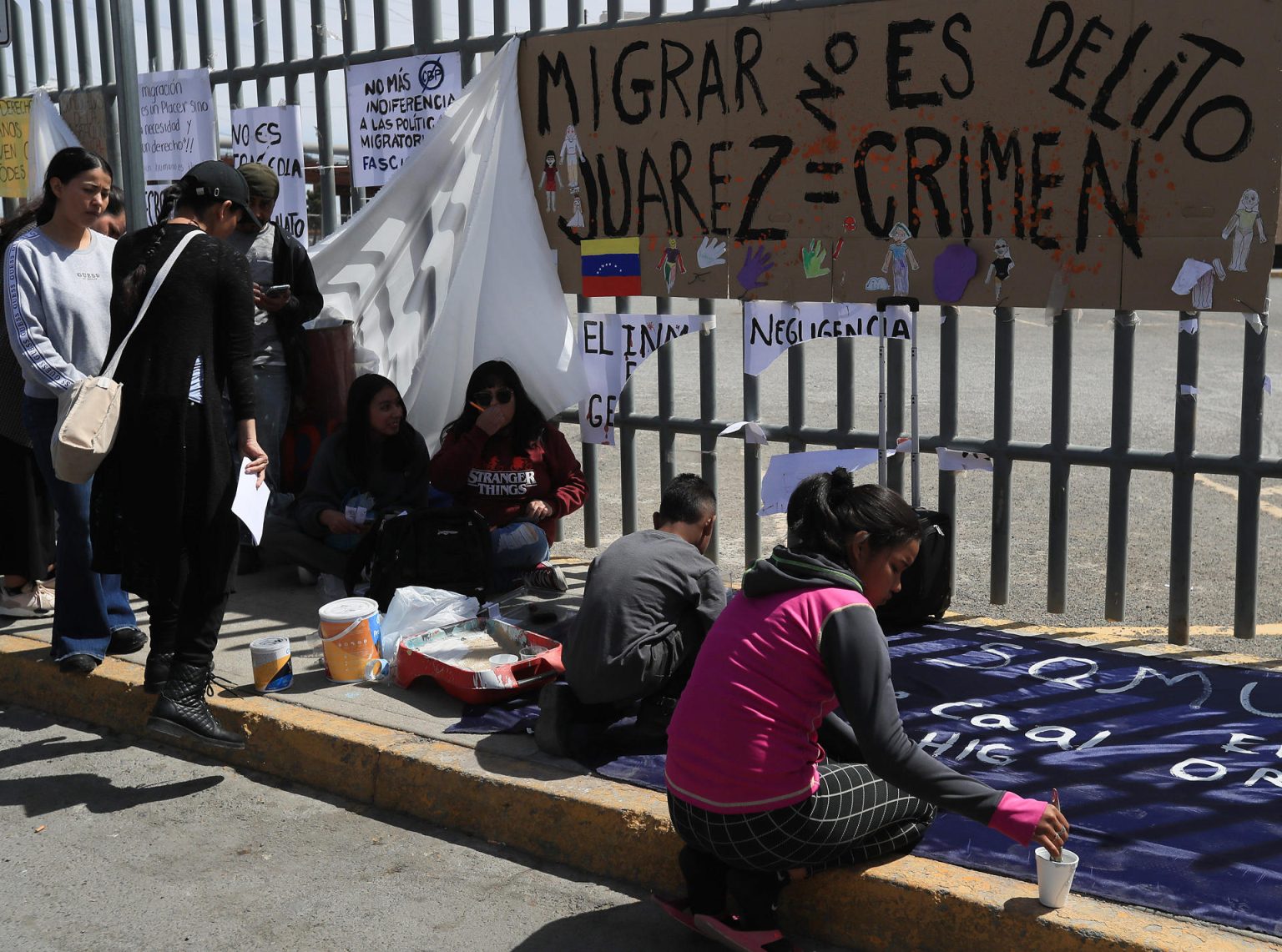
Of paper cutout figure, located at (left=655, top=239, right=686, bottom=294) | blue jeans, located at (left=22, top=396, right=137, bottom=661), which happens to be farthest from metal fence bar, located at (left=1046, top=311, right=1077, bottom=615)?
blue jeans, located at (left=22, top=396, right=137, bottom=661)

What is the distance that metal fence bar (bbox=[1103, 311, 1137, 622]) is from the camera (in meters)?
5.17

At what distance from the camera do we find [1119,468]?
5305mm

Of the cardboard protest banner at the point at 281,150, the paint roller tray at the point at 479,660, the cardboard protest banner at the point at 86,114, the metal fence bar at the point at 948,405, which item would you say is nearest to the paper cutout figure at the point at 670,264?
the metal fence bar at the point at 948,405

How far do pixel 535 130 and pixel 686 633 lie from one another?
2.99 meters

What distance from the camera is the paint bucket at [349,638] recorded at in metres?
4.94

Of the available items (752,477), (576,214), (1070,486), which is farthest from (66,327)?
(1070,486)

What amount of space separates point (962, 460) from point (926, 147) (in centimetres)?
126

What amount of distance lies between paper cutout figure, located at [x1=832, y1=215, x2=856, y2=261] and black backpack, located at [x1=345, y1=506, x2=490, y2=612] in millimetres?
1831

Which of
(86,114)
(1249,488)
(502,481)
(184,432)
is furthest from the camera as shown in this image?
(86,114)

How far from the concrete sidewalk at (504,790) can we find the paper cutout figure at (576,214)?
1721mm

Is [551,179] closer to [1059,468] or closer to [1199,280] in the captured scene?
[1059,468]

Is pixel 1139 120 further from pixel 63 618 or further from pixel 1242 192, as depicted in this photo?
pixel 63 618

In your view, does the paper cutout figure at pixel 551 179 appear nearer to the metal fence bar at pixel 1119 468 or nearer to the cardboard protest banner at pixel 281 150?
the cardboard protest banner at pixel 281 150

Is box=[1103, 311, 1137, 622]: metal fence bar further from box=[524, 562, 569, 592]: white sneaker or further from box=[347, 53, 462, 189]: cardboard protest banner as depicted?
box=[347, 53, 462, 189]: cardboard protest banner
